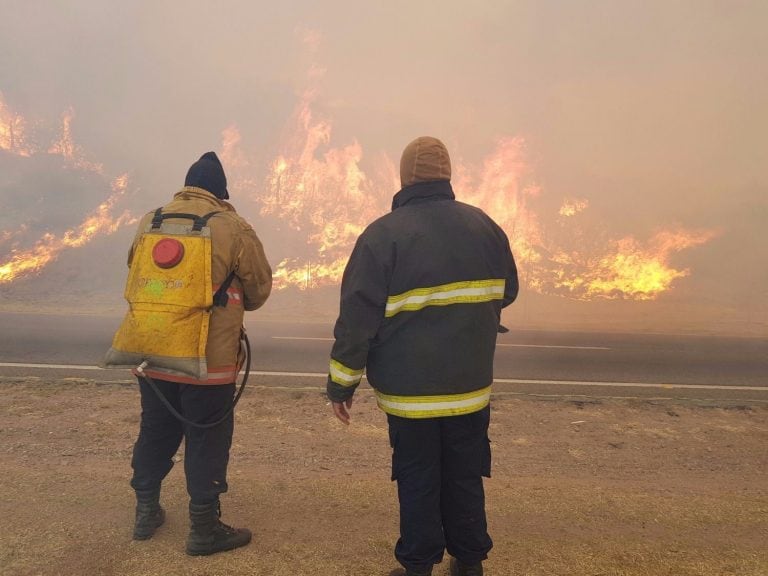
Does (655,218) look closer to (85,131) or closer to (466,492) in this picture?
(466,492)

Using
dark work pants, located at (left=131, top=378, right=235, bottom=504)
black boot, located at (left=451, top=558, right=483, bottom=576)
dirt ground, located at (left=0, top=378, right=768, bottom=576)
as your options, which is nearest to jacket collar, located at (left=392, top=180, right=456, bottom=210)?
dark work pants, located at (left=131, top=378, right=235, bottom=504)

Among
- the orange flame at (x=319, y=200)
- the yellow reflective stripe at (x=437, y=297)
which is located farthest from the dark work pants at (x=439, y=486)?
the orange flame at (x=319, y=200)

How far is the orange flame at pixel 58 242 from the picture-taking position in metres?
19.2

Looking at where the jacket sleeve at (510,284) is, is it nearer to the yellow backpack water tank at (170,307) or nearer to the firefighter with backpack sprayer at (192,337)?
the firefighter with backpack sprayer at (192,337)

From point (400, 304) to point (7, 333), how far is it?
10276mm

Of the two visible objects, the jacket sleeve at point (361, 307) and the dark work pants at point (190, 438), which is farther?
the dark work pants at point (190, 438)

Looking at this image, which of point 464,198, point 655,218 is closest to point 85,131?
point 464,198

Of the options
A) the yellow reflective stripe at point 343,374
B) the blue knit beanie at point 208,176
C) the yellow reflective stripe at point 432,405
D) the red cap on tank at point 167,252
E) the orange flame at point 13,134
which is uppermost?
the orange flame at point 13,134

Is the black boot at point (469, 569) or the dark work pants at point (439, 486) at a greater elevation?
the dark work pants at point (439, 486)

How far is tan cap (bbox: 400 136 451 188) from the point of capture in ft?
7.50

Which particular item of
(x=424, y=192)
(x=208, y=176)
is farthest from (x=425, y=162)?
(x=208, y=176)

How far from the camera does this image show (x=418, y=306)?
213cm

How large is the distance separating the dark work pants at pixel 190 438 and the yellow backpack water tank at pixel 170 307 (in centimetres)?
19

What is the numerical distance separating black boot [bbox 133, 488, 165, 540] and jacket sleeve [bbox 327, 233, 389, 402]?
1.42 meters
